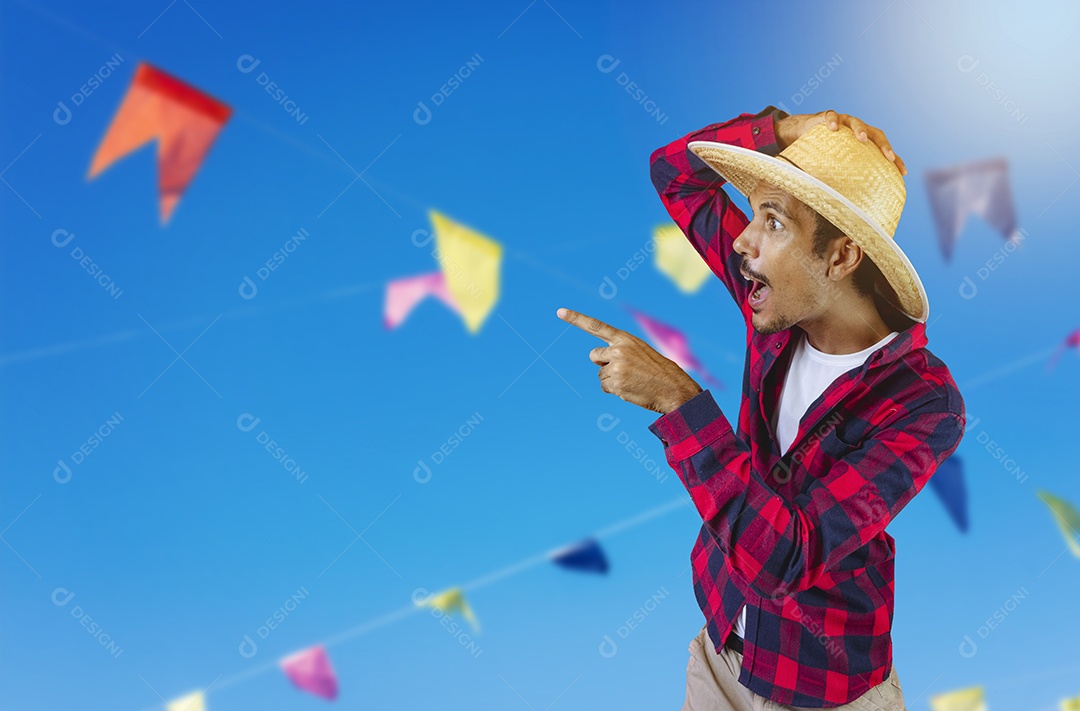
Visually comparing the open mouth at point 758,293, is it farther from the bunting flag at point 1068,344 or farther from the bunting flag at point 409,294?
the bunting flag at point 1068,344

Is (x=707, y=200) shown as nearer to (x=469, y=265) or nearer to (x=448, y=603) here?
(x=469, y=265)

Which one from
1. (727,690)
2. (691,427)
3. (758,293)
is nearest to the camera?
(691,427)

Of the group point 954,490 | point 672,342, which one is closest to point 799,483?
point 672,342

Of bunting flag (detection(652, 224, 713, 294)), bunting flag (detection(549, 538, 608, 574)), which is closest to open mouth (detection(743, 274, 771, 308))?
bunting flag (detection(652, 224, 713, 294))

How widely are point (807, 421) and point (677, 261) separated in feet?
5.64

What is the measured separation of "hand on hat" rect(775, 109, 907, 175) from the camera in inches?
66.9

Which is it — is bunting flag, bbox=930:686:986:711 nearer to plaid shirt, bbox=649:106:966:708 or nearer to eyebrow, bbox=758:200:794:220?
plaid shirt, bbox=649:106:966:708

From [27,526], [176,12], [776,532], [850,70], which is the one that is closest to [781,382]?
[776,532]

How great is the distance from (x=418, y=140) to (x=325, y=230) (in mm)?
412

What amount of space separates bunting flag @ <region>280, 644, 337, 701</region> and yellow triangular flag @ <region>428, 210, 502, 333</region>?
116 cm

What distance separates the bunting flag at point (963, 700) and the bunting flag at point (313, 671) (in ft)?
6.40

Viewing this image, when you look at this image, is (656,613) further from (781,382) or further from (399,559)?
(781,382)

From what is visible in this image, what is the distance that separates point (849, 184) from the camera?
1.63 metres

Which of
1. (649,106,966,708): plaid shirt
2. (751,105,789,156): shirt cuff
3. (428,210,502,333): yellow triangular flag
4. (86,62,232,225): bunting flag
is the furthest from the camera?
(428,210,502,333): yellow triangular flag
